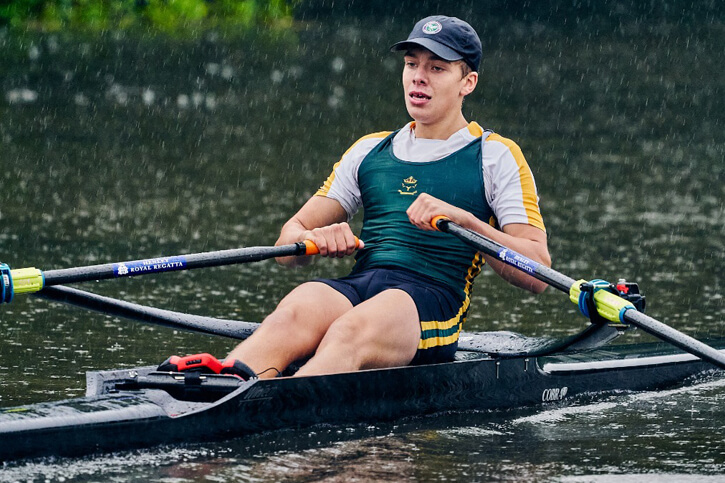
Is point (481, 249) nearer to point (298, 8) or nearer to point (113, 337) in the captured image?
point (113, 337)

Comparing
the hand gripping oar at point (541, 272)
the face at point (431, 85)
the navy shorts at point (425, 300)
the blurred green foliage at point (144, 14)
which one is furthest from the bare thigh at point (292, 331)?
the blurred green foliage at point (144, 14)

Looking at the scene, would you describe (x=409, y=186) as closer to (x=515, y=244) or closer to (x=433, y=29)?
(x=515, y=244)

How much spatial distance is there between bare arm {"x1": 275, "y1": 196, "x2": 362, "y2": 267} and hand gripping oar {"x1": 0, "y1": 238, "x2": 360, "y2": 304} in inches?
2.2

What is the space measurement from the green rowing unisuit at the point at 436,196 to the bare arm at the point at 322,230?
196 mm

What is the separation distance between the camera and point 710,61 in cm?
2528

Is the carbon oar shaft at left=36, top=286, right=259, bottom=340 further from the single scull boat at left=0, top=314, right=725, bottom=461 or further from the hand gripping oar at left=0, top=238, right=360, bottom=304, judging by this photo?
the single scull boat at left=0, top=314, right=725, bottom=461

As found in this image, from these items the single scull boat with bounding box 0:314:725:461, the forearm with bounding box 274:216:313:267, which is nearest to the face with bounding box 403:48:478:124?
the forearm with bounding box 274:216:313:267

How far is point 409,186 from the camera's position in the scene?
627 cm

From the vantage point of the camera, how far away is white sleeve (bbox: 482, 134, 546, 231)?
6.15 m

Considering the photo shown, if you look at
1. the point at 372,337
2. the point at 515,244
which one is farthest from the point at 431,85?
the point at 372,337

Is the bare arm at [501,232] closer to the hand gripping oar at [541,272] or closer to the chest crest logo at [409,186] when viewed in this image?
the hand gripping oar at [541,272]

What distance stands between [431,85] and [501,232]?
2.37 ft

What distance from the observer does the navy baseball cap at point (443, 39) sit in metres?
6.21

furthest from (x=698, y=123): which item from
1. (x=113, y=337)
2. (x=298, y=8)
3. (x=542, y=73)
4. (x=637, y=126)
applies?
(x=298, y=8)
